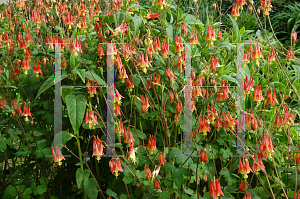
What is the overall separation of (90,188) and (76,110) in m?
0.40

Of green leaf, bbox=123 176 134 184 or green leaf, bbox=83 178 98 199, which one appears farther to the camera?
green leaf, bbox=83 178 98 199

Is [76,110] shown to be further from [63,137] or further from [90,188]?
[90,188]

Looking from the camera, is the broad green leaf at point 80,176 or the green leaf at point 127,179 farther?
the broad green leaf at point 80,176

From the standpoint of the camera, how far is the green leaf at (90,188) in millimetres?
1388

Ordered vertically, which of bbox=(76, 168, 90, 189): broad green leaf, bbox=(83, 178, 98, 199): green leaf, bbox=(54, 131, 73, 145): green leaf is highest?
bbox=(54, 131, 73, 145): green leaf

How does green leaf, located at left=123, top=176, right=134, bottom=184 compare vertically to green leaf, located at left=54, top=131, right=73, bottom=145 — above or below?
below

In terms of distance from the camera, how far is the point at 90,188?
1410mm

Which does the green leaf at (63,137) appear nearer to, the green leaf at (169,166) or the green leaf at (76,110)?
the green leaf at (76,110)

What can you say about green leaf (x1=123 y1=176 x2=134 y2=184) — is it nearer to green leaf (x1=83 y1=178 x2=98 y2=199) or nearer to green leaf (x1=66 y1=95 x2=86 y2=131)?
green leaf (x1=83 y1=178 x2=98 y2=199)

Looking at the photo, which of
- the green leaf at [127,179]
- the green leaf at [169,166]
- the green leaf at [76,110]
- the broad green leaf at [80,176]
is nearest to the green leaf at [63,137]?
the green leaf at [76,110]

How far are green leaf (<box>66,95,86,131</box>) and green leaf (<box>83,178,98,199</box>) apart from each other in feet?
0.99

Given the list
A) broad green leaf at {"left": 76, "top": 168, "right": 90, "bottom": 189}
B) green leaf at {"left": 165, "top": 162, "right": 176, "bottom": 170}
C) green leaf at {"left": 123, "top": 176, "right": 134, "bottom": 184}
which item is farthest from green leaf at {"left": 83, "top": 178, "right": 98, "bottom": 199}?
green leaf at {"left": 165, "top": 162, "right": 176, "bottom": 170}

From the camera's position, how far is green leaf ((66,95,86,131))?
130 centimetres

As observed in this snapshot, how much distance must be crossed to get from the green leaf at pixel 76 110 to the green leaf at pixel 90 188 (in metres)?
0.30
